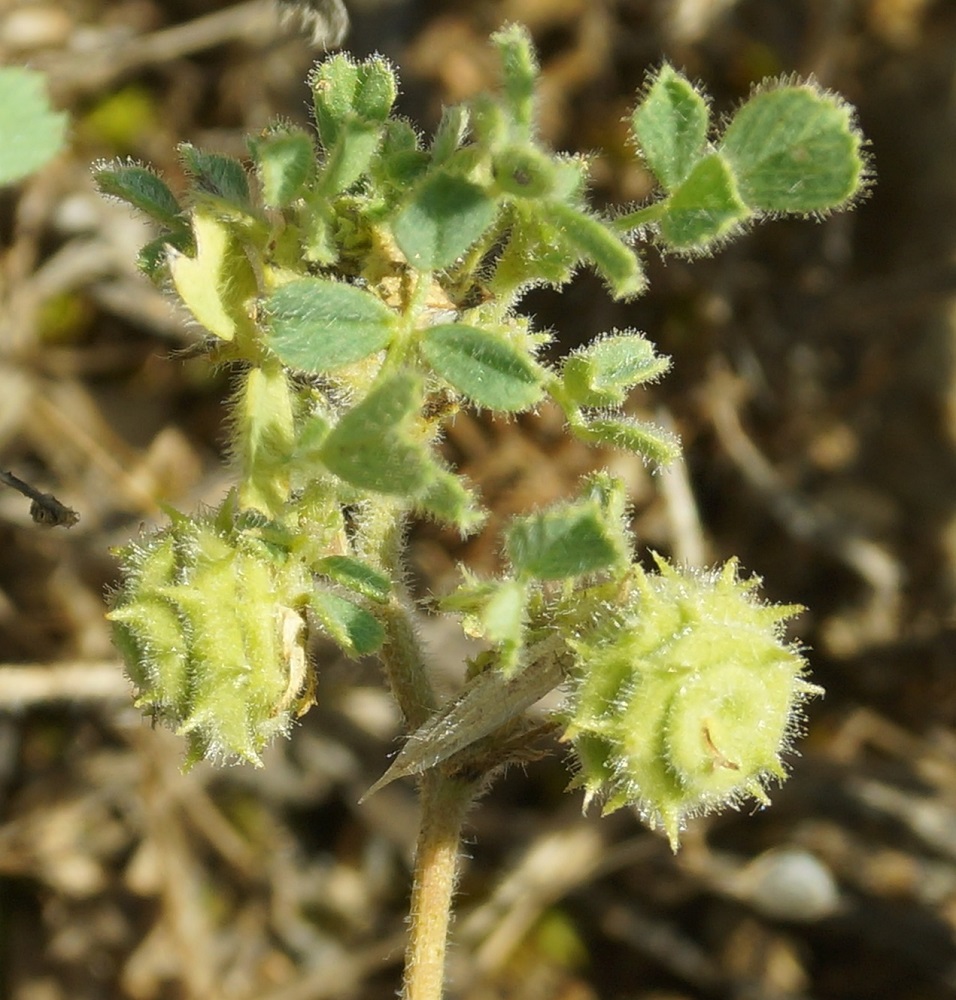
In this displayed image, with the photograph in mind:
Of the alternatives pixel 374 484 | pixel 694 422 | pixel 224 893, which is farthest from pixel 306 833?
pixel 374 484

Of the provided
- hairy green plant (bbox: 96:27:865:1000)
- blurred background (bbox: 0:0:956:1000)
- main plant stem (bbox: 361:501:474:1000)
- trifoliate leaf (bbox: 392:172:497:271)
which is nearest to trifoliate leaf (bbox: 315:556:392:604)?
hairy green plant (bbox: 96:27:865:1000)

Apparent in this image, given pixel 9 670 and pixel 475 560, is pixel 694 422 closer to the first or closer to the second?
pixel 475 560

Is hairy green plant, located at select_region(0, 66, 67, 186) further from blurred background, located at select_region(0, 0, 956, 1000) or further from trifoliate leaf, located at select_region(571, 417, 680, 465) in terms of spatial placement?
blurred background, located at select_region(0, 0, 956, 1000)

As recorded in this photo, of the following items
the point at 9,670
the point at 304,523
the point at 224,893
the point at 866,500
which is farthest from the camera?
the point at 866,500

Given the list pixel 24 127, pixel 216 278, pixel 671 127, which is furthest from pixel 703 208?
pixel 24 127

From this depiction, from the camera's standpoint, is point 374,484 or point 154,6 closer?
point 374,484
